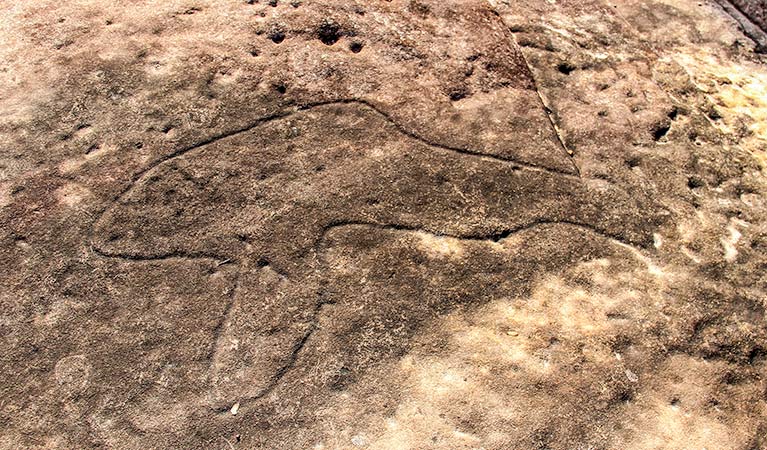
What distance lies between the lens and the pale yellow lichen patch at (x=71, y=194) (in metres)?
2.15

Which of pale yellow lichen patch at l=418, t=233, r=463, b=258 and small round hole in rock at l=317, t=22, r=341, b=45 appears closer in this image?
pale yellow lichen patch at l=418, t=233, r=463, b=258

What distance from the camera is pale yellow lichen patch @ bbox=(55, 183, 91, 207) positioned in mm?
2154

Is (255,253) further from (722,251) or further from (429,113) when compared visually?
(722,251)

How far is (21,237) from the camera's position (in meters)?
2.08

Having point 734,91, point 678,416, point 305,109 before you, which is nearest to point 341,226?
point 305,109

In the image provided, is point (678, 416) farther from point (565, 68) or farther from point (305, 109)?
point (305, 109)

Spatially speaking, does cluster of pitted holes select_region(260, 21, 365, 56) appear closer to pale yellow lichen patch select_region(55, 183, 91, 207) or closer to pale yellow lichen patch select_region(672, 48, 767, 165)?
pale yellow lichen patch select_region(55, 183, 91, 207)

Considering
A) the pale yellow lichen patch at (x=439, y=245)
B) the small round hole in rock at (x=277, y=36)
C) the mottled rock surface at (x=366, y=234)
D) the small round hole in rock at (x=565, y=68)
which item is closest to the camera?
the mottled rock surface at (x=366, y=234)

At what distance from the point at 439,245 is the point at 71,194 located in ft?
3.48

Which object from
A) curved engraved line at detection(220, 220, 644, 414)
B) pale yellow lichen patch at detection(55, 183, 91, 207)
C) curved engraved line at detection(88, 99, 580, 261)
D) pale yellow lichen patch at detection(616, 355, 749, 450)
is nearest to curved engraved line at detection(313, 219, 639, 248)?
curved engraved line at detection(220, 220, 644, 414)

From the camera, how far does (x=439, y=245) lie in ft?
7.07

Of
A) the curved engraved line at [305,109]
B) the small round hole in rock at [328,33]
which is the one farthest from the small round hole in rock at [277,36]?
the curved engraved line at [305,109]

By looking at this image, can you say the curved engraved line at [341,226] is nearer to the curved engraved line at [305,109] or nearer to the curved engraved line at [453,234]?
the curved engraved line at [453,234]

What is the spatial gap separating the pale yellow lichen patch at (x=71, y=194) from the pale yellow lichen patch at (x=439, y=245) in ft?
3.18
